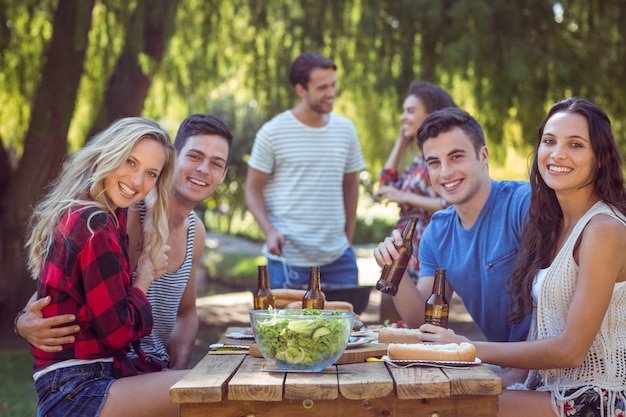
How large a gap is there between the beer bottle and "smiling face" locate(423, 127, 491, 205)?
2.84ft

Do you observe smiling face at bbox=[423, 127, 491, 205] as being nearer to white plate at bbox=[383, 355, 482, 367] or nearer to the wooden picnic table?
white plate at bbox=[383, 355, 482, 367]

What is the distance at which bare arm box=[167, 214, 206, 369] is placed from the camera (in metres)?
3.88

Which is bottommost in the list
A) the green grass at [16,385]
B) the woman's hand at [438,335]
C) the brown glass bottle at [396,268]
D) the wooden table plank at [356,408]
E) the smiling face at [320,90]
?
the green grass at [16,385]

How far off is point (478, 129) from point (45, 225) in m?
1.95

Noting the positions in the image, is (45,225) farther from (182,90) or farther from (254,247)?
(254,247)

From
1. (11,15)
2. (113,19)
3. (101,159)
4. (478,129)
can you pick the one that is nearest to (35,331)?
(101,159)

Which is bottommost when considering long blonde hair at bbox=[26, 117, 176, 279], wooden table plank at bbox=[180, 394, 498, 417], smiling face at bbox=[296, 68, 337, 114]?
wooden table plank at bbox=[180, 394, 498, 417]

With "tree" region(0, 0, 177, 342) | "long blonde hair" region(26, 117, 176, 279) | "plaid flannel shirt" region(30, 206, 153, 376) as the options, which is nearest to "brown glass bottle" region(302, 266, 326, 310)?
"long blonde hair" region(26, 117, 176, 279)

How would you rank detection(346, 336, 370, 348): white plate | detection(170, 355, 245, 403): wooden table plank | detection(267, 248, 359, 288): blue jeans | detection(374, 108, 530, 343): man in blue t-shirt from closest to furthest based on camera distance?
detection(170, 355, 245, 403): wooden table plank
detection(346, 336, 370, 348): white plate
detection(374, 108, 530, 343): man in blue t-shirt
detection(267, 248, 359, 288): blue jeans

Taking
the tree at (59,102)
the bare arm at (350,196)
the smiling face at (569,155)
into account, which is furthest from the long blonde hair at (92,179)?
the tree at (59,102)

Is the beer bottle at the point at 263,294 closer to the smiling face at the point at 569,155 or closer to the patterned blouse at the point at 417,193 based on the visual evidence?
the smiling face at the point at 569,155

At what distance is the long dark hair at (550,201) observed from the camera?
3074 millimetres

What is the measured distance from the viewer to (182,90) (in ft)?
30.2

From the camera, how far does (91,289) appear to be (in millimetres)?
2846
